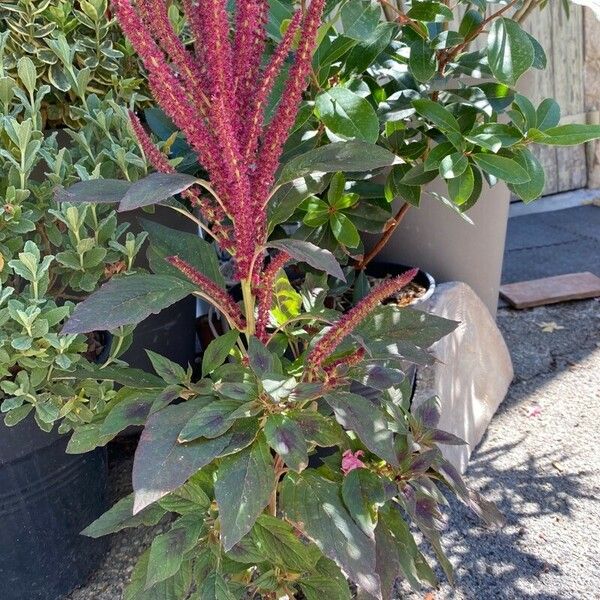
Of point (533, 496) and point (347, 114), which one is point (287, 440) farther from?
point (533, 496)

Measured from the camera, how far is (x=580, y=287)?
3.42 m

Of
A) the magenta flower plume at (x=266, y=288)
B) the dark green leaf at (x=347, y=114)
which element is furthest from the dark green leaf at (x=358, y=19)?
the magenta flower plume at (x=266, y=288)

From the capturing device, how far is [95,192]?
1.13m

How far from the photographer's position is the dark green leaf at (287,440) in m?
1.05

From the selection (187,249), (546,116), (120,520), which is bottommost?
(120,520)

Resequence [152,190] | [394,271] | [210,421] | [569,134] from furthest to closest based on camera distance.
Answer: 1. [394,271]
2. [569,134]
3. [210,421]
4. [152,190]

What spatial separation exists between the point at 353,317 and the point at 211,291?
0.80ft

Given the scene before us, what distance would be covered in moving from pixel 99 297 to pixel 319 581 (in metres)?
0.66

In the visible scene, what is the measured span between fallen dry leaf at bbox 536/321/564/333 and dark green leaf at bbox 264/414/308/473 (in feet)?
7.26

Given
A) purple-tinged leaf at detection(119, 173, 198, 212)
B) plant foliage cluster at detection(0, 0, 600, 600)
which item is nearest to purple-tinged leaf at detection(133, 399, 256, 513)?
plant foliage cluster at detection(0, 0, 600, 600)

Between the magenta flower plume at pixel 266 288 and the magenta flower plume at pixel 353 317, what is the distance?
4.1 inches

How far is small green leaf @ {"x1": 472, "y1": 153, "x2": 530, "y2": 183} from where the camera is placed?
4.58 ft

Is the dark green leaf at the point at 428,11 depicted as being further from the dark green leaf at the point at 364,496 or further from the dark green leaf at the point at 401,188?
the dark green leaf at the point at 364,496

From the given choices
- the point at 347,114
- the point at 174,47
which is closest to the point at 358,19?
the point at 347,114
